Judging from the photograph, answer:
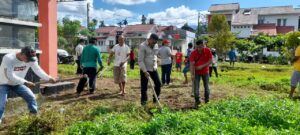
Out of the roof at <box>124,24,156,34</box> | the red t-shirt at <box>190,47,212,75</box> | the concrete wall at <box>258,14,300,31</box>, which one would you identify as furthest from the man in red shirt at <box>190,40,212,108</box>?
the roof at <box>124,24,156,34</box>

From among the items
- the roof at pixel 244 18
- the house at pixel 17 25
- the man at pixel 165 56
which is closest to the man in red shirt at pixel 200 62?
the man at pixel 165 56

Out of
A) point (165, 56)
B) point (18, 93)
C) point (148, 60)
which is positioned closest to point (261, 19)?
point (165, 56)

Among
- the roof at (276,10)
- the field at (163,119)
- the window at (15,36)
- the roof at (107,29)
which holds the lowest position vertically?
the field at (163,119)

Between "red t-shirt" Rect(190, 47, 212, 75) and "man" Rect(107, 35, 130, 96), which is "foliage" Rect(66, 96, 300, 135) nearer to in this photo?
"red t-shirt" Rect(190, 47, 212, 75)

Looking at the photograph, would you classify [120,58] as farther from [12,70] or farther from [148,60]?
[12,70]

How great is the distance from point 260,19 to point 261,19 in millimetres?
244

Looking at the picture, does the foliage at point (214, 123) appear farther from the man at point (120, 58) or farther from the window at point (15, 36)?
the window at point (15, 36)

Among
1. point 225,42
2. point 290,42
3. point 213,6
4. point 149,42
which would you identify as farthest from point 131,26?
point 149,42

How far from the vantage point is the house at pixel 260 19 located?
53562 millimetres

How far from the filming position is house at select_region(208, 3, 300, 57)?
175 ft

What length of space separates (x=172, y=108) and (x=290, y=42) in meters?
24.0

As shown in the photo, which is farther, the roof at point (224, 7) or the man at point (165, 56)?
the roof at point (224, 7)

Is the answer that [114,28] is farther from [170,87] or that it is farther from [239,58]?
[170,87]

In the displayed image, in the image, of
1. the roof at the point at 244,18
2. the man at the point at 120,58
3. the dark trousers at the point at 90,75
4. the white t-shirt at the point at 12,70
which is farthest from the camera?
the roof at the point at 244,18
